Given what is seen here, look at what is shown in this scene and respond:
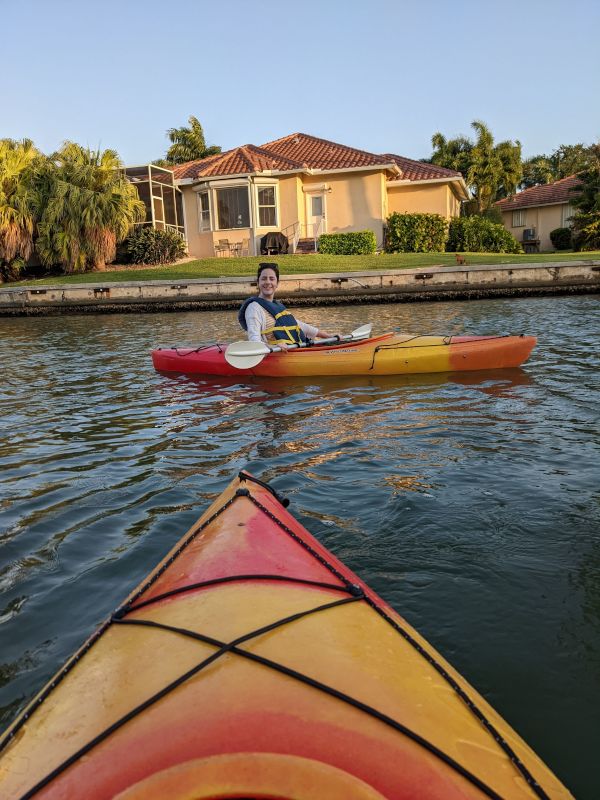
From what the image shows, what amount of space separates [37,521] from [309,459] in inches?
87.1

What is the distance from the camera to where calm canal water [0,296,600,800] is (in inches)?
115

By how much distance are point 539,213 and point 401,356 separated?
33.6m

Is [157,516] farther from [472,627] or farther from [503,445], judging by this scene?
[503,445]

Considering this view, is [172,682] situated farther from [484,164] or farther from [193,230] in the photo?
[484,164]

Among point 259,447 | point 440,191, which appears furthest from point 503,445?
point 440,191

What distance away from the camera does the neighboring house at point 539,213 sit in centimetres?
3638

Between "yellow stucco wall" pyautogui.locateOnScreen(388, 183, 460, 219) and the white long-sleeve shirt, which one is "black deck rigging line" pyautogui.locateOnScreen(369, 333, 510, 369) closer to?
the white long-sleeve shirt

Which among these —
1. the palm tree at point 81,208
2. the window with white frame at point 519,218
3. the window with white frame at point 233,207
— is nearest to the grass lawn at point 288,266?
the palm tree at point 81,208

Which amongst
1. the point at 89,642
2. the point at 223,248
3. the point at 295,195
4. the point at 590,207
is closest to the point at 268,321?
the point at 89,642

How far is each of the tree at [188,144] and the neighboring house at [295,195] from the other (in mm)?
14193

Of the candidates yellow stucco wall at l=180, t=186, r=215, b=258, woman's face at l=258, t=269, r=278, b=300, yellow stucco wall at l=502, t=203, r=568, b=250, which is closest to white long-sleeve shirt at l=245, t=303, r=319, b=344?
woman's face at l=258, t=269, r=278, b=300

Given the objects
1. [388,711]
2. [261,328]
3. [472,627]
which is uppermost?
[261,328]

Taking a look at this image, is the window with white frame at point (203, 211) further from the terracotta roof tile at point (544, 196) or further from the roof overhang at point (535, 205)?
the terracotta roof tile at point (544, 196)

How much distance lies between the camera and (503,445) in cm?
562
